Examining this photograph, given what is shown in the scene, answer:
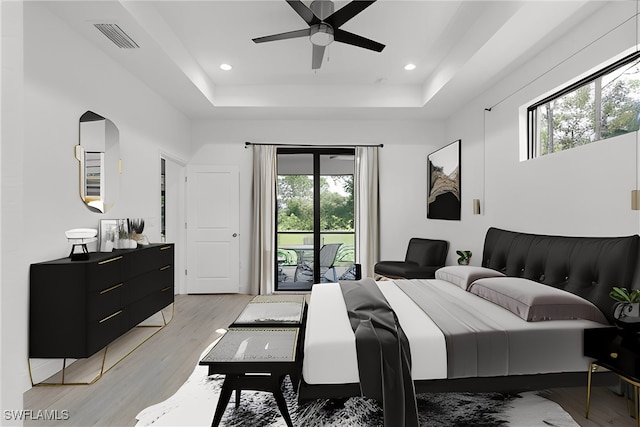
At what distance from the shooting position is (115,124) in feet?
11.0

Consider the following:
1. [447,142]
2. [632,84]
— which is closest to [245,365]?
[632,84]

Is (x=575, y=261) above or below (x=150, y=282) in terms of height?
above

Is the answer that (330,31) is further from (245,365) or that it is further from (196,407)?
(196,407)

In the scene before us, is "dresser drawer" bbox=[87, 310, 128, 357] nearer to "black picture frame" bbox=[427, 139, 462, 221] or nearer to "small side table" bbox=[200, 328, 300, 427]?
"small side table" bbox=[200, 328, 300, 427]

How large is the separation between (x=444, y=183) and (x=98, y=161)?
4274 millimetres

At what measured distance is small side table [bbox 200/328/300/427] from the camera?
5.74 ft

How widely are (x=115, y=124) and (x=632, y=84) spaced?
14.1 feet

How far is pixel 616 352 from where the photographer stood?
1.88 metres

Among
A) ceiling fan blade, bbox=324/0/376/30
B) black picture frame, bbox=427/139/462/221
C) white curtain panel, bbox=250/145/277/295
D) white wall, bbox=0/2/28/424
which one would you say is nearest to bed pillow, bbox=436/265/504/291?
black picture frame, bbox=427/139/462/221

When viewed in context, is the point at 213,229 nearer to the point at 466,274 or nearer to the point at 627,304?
the point at 466,274

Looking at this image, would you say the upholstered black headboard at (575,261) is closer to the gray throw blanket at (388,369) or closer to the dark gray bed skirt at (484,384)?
the dark gray bed skirt at (484,384)

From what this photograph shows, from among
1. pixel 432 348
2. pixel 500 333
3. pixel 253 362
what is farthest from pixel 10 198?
pixel 500 333

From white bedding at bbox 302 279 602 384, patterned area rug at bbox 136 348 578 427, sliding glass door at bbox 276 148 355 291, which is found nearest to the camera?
white bedding at bbox 302 279 602 384

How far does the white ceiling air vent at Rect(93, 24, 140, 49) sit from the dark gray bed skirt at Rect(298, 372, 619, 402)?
9.93ft
